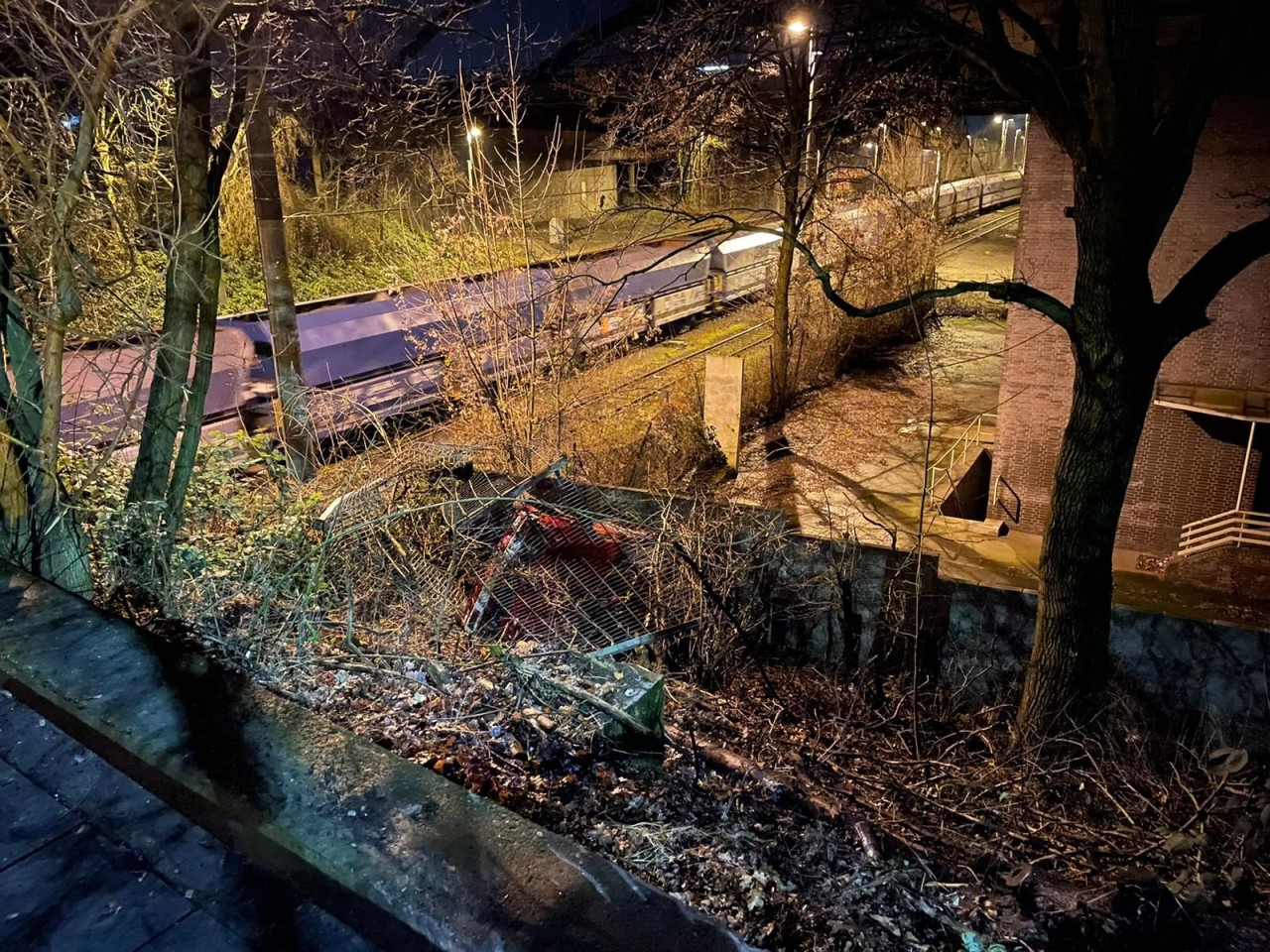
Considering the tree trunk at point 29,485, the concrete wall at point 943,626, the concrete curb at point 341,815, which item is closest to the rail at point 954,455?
the concrete wall at point 943,626

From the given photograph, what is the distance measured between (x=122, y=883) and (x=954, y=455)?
1682 centimetres

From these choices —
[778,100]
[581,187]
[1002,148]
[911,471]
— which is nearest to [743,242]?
[778,100]

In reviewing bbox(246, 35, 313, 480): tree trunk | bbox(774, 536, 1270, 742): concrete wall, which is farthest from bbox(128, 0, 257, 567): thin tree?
bbox(774, 536, 1270, 742): concrete wall

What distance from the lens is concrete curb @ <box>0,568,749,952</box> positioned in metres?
2.33

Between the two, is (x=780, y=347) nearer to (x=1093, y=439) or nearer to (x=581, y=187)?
A: (x=1093, y=439)

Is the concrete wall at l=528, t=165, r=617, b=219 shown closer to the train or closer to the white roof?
the white roof

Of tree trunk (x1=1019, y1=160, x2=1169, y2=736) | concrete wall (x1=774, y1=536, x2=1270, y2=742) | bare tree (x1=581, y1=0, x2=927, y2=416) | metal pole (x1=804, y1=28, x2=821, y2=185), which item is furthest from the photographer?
metal pole (x1=804, y1=28, x2=821, y2=185)

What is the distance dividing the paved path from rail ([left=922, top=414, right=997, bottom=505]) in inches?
545

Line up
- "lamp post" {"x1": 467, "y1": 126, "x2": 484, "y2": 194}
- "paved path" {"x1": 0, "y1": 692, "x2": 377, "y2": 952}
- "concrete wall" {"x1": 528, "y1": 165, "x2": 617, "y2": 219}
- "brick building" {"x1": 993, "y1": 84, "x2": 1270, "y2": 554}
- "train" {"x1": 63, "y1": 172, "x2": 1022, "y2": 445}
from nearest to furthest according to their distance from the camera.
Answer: "paved path" {"x1": 0, "y1": 692, "x2": 377, "y2": 952}, "train" {"x1": 63, "y1": 172, "x2": 1022, "y2": 445}, "lamp post" {"x1": 467, "y1": 126, "x2": 484, "y2": 194}, "brick building" {"x1": 993, "y1": 84, "x2": 1270, "y2": 554}, "concrete wall" {"x1": 528, "y1": 165, "x2": 617, "y2": 219}

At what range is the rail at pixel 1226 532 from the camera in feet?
45.5

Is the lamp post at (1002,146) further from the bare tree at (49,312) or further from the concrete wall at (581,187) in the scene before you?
the bare tree at (49,312)

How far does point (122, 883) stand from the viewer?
2.45m

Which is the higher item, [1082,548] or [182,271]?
[182,271]

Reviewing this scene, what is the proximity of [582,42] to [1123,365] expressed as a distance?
23385mm
